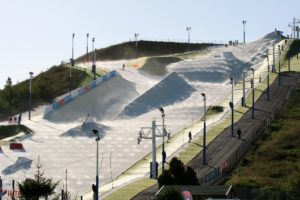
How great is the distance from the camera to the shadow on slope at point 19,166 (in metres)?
72.4

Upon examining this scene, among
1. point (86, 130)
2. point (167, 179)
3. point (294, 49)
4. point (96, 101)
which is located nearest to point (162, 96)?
point (96, 101)

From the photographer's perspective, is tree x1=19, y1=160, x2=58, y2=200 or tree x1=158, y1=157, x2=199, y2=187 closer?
tree x1=19, y1=160, x2=58, y2=200

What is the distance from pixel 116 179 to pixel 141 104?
126ft

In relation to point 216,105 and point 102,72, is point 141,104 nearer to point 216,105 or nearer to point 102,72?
point 216,105

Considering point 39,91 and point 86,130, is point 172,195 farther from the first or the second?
point 39,91

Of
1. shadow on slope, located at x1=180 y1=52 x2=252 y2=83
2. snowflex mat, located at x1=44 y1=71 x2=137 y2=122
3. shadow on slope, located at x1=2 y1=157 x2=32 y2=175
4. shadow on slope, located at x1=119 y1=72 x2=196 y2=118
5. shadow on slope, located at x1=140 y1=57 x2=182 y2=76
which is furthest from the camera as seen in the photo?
shadow on slope, located at x1=140 y1=57 x2=182 y2=76

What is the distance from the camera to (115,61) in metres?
159

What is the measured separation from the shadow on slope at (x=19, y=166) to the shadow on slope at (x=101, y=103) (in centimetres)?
2541

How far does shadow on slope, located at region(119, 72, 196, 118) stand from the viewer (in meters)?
105

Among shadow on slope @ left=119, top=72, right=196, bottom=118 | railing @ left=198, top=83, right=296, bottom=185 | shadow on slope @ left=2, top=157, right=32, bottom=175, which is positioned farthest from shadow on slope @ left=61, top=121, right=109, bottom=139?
railing @ left=198, top=83, right=296, bottom=185

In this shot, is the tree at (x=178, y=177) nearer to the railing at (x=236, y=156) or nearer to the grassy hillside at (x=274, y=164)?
the grassy hillside at (x=274, y=164)

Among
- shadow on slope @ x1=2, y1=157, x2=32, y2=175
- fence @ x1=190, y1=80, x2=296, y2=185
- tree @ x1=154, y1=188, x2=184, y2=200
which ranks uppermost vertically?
tree @ x1=154, y1=188, x2=184, y2=200

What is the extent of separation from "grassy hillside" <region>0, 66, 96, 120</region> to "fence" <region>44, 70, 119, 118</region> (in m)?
7.45

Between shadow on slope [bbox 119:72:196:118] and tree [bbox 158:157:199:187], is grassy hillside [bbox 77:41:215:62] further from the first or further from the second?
tree [bbox 158:157:199:187]
